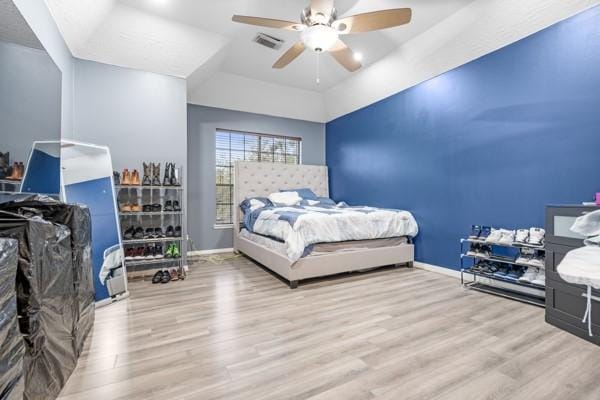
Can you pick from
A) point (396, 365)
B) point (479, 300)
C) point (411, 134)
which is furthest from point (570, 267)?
point (411, 134)

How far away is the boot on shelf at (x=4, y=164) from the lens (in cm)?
151

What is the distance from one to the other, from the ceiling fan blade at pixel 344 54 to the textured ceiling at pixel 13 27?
245 cm

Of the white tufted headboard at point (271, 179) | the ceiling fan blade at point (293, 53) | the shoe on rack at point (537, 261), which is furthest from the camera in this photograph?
the white tufted headboard at point (271, 179)

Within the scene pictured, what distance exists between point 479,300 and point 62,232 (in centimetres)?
343

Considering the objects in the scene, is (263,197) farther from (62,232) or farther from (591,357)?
(591,357)

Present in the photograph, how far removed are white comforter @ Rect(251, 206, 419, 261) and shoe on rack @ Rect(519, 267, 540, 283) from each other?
134 cm

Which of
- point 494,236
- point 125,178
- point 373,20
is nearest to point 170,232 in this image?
point 125,178

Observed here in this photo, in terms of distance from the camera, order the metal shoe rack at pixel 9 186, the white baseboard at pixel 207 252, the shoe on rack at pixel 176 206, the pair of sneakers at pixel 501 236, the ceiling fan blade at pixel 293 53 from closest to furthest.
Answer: the metal shoe rack at pixel 9 186 → the pair of sneakers at pixel 501 236 → the ceiling fan blade at pixel 293 53 → the shoe on rack at pixel 176 206 → the white baseboard at pixel 207 252

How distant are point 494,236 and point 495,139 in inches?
42.8

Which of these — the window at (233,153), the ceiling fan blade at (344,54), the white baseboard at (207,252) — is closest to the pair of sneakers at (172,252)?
the white baseboard at (207,252)

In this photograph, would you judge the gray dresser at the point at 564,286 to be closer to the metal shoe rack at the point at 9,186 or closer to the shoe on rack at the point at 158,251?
the metal shoe rack at the point at 9,186

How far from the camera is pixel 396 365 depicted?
1.61m

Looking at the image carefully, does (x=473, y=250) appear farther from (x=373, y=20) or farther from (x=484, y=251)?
(x=373, y=20)

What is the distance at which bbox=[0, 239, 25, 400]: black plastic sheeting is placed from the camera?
919 millimetres
